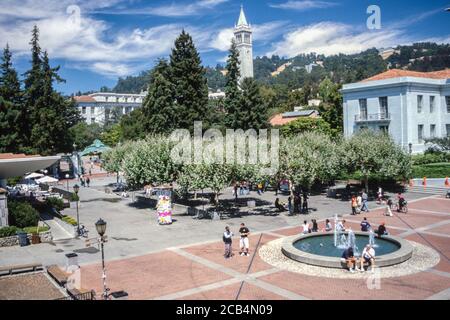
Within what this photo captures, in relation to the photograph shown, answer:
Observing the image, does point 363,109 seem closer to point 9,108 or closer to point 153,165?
point 153,165

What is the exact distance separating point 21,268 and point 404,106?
44.9 m

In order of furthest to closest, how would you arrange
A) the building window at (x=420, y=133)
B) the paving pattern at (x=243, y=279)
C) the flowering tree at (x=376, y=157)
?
the building window at (x=420, y=133) < the flowering tree at (x=376, y=157) < the paving pattern at (x=243, y=279)

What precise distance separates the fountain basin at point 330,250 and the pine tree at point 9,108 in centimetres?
4518

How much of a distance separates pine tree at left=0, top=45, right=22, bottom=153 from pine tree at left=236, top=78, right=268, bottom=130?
95.5 ft

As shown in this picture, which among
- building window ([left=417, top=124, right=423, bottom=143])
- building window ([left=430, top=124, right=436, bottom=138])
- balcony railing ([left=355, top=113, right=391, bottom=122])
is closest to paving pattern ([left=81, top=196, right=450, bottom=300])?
balcony railing ([left=355, top=113, right=391, bottom=122])

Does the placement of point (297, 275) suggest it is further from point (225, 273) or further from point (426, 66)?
point (426, 66)

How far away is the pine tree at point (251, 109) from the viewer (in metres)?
55.0

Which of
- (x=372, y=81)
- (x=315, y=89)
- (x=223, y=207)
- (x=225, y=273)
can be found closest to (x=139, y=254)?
(x=225, y=273)

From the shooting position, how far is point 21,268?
18500mm

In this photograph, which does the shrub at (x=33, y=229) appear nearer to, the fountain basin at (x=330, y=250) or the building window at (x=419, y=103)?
the fountain basin at (x=330, y=250)

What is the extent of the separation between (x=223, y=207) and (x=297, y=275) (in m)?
17.6

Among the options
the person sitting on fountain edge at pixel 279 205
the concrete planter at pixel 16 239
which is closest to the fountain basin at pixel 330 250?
the person sitting on fountain edge at pixel 279 205

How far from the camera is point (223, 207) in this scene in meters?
34.4

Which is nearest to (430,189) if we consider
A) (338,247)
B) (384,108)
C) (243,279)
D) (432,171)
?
(432,171)
